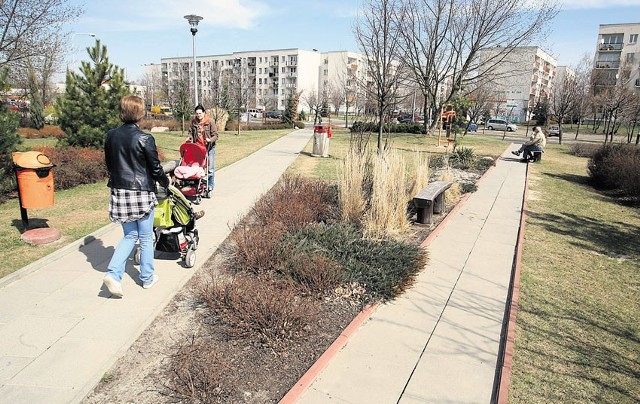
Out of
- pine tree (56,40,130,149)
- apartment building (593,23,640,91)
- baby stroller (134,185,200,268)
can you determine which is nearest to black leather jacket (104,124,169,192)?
baby stroller (134,185,200,268)

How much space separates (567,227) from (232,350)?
280 inches

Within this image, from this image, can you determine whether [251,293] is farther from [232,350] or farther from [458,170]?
[458,170]

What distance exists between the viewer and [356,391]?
3.12 metres

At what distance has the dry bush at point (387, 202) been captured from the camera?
6.32 meters

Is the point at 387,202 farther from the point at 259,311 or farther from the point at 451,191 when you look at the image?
the point at 451,191

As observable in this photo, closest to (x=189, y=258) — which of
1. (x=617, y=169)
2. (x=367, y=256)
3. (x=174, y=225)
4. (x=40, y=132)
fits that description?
(x=174, y=225)

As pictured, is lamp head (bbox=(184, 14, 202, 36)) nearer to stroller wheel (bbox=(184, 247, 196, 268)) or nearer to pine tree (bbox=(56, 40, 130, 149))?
pine tree (bbox=(56, 40, 130, 149))

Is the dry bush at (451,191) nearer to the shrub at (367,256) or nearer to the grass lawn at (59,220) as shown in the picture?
the shrub at (367,256)

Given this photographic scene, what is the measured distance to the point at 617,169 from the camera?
40.0 feet

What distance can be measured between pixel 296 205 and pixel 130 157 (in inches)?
114

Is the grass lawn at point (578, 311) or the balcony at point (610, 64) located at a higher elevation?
the balcony at point (610, 64)

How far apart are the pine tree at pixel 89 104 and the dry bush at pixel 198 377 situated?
10.4 m

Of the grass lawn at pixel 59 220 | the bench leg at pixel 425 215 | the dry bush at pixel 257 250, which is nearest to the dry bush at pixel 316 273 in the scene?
the dry bush at pixel 257 250

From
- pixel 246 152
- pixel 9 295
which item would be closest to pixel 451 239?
pixel 9 295
